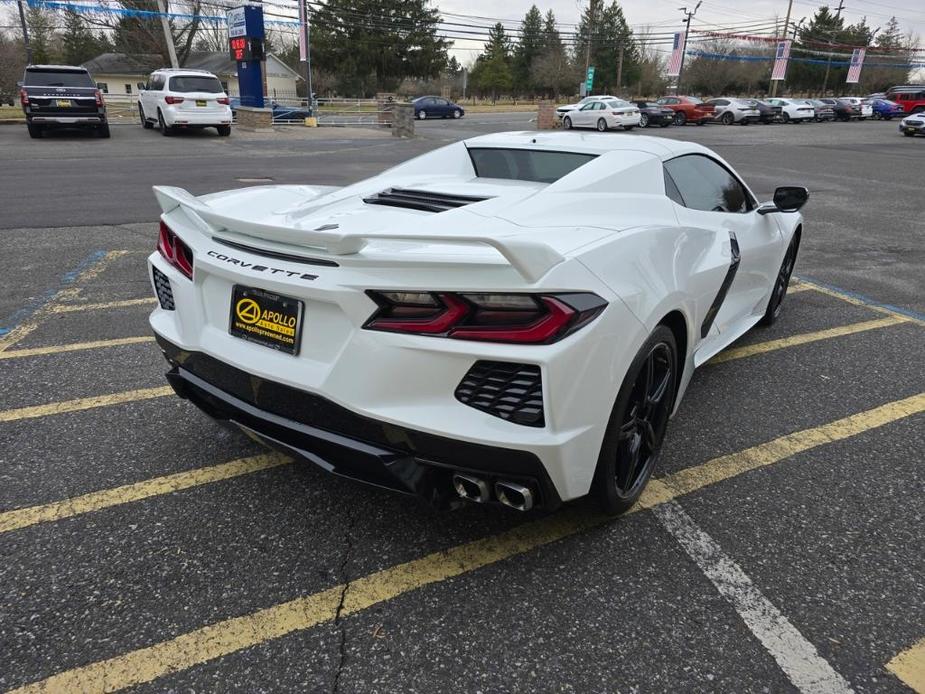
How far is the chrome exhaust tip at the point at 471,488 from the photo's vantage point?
203 centimetres

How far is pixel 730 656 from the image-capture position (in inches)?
77.5

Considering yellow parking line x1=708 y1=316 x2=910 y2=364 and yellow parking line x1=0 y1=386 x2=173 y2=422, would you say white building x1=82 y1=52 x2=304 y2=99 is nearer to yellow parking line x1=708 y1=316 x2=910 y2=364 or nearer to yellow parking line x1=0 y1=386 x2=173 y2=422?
yellow parking line x1=708 y1=316 x2=910 y2=364

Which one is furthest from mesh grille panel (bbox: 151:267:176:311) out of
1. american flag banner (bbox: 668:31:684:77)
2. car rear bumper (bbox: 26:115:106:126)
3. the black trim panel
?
american flag banner (bbox: 668:31:684:77)

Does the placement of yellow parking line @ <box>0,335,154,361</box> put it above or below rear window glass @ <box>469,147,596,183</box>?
below

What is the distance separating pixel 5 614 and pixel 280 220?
1561 mm

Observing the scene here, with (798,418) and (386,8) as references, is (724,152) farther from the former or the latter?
(386,8)

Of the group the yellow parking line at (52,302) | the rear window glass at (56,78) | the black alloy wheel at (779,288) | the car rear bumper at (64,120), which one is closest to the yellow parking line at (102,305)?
the yellow parking line at (52,302)

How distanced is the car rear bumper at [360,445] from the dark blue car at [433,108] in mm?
43020

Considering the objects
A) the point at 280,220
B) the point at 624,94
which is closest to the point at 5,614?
the point at 280,220

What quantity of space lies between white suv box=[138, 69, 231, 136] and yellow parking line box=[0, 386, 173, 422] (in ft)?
61.1

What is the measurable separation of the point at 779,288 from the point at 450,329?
372 centimetres

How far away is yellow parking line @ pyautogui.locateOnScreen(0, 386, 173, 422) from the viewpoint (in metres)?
3.30

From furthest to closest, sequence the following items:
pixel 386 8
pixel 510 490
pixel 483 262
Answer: pixel 386 8 → pixel 510 490 → pixel 483 262

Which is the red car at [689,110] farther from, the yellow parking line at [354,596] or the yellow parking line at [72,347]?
the yellow parking line at [354,596]
